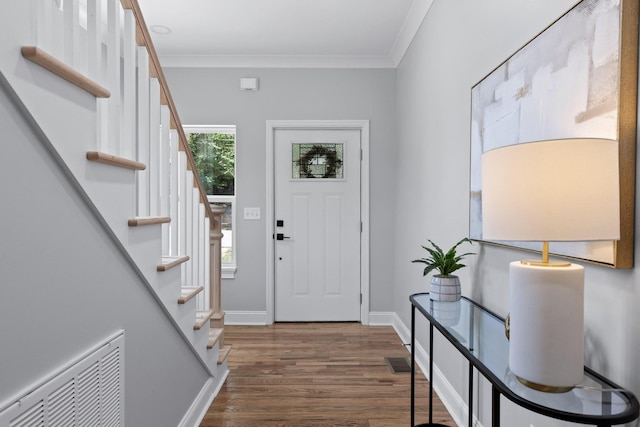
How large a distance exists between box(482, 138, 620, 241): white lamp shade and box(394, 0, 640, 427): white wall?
0.77 feet

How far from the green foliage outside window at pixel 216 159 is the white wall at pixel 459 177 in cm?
170

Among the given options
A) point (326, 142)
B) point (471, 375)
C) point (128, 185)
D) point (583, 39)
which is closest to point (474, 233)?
point (471, 375)

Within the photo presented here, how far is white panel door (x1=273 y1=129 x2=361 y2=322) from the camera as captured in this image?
4047mm

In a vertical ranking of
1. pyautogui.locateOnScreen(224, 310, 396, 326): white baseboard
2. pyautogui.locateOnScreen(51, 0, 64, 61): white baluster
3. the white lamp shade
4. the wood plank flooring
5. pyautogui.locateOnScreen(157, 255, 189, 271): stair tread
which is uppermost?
pyautogui.locateOnScreen(51, 0, 64, 61): white baluster

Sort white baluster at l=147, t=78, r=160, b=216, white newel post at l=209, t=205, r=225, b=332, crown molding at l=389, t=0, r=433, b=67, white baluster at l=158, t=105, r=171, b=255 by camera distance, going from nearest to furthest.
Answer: white baluster at l=147, t=78, r=160, b=216, white baluster at l=158, t=105, r=171, b=255, white newel post at l=209, t=205, r=225, b=332, crown molding at l=389, t=0, r=433, b=67

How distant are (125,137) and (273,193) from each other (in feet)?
8.25

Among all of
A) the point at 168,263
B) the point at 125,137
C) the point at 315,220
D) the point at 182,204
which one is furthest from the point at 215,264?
the point at 315,220

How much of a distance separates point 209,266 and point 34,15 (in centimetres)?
189

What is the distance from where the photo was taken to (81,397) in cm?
118

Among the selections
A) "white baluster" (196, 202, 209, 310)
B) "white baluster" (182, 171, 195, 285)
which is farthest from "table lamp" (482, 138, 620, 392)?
"white baluster" (196, 202, 209, 310)

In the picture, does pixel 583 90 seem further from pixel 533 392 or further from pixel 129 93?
pixel 129 93

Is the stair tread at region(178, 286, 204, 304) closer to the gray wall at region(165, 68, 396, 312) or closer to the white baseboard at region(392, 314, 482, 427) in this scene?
the white baseboard at region(392, 314, 482, 427)

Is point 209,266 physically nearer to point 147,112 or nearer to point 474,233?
point 147,112

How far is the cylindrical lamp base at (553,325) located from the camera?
0.95 metres
